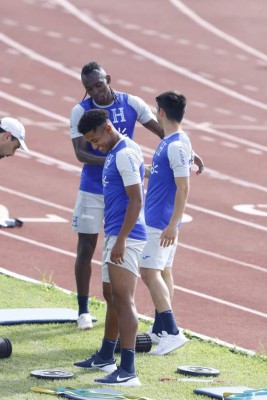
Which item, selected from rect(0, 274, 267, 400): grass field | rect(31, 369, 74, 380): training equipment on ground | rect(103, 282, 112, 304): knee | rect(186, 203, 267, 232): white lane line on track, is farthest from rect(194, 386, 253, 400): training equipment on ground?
rect(186, 203, 267, 232): white lane line on track

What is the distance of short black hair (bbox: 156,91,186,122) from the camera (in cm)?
1077

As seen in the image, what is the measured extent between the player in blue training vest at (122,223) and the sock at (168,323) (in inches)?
38.6

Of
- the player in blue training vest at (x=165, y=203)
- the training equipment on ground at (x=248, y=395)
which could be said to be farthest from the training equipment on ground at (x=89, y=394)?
the player in blue training vest at (x=165, y=203)

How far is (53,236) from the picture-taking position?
1634cm

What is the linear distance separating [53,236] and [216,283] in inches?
117

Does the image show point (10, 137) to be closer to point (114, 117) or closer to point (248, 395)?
point (114, 117)

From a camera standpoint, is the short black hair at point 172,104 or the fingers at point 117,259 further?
the short black hair at point 172,104

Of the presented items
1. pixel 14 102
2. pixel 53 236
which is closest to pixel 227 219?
pixel 53 236

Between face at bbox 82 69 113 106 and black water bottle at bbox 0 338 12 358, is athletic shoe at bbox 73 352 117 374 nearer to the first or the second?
black water bottle at bbox 0 338 12 358

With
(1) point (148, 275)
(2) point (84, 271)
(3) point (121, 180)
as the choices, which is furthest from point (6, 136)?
(2) point (84, 271)

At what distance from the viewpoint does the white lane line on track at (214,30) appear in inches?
1273

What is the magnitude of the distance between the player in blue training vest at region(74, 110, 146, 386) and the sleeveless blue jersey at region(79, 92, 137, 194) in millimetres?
1606

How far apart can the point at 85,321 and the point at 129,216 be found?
232cm

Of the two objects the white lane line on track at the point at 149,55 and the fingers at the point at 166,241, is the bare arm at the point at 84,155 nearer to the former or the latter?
the fingers at the point at 166,241
